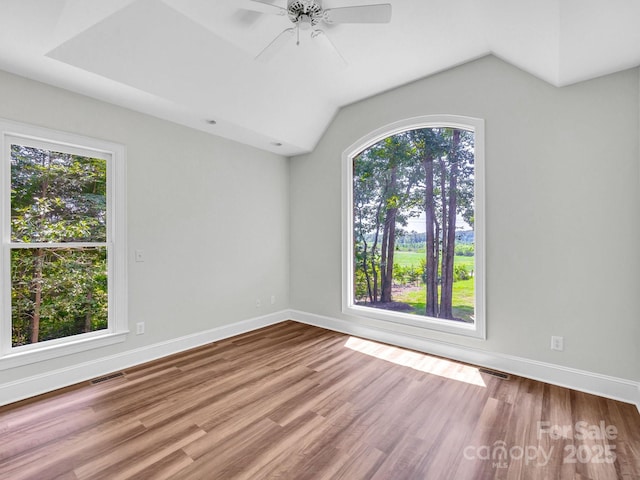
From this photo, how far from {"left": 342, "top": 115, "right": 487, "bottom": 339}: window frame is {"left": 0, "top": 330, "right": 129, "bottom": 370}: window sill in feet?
8.64

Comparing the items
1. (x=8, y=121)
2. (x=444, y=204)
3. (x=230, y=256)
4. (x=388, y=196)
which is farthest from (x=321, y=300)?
(x=8, y=121)

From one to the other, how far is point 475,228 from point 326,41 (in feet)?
7.24

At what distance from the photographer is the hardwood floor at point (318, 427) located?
1688mm

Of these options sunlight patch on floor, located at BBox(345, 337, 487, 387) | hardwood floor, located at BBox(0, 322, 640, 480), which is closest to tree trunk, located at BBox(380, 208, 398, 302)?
sunlight patch on floor, located at BBox(345, 337, 487, 387)

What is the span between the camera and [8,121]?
7.81 ft

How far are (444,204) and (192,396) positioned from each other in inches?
122

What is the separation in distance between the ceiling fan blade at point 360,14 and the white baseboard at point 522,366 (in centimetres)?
303

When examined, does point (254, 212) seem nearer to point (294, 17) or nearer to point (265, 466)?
point (294, 17)

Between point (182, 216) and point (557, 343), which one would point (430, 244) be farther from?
point (182, 216)

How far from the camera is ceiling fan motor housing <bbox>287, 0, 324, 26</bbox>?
2.10 meters

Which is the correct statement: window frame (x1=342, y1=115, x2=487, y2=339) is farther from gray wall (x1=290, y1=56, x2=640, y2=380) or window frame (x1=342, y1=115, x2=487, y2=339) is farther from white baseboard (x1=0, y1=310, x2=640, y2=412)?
white baseboard (x1=0, y1=310, x2=640, y2=412)

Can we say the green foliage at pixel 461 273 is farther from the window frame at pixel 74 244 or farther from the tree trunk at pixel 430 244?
the window frame at pixel 74 244

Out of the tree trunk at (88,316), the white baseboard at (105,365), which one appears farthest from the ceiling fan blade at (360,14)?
the white baseboard at (105,365)

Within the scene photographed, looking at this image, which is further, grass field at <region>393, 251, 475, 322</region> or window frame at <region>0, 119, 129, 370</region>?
grass field at <region>393, 251, 475, 322</region>
